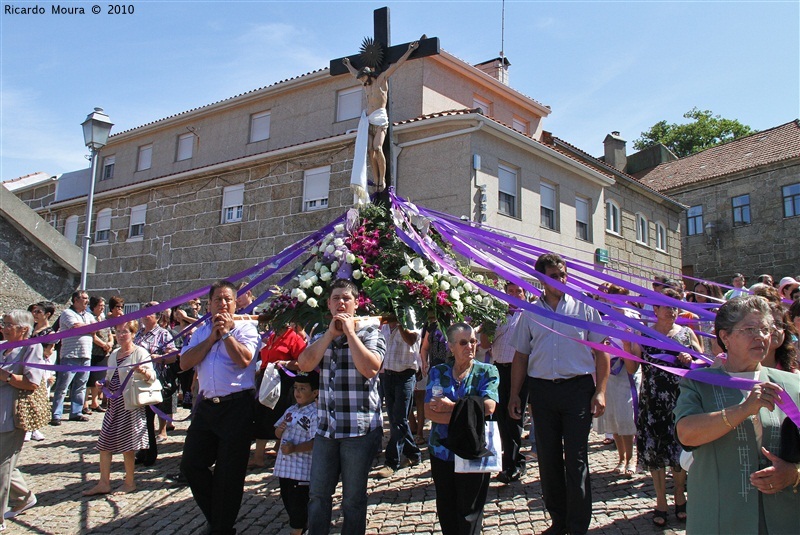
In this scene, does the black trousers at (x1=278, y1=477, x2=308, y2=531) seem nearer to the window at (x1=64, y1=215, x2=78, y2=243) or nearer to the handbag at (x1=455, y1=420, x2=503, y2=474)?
the handbag at (x1=455, y1=420, x2=503, y2=474)

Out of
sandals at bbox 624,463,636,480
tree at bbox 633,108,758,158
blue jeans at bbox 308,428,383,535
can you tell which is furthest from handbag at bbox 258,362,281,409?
tree at bbox 633,108,758,158

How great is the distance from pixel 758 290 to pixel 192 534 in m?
5.49

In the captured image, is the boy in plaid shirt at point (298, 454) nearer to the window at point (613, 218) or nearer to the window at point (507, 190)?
the window at point (507, 190)

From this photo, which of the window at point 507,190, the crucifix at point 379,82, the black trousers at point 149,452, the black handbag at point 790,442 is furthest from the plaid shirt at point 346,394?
the window at point 507,190

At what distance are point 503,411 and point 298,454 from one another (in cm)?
251

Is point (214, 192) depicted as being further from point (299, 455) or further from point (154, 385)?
point (299, 455)

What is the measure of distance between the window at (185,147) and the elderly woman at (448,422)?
1911 cm

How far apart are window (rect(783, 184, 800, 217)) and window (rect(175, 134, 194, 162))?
22966mm

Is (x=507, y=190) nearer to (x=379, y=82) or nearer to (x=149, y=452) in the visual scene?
(x=379, y=82)

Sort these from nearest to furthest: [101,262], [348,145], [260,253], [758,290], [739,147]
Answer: [758,290] → [348,145] → [260,253] → [101,262] → [739,147]

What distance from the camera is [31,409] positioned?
5.19m

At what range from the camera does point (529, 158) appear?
17.0 meters

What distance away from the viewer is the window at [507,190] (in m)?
16.2

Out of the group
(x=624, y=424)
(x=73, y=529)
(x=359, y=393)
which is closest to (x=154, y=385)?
(x=73, y=529)
